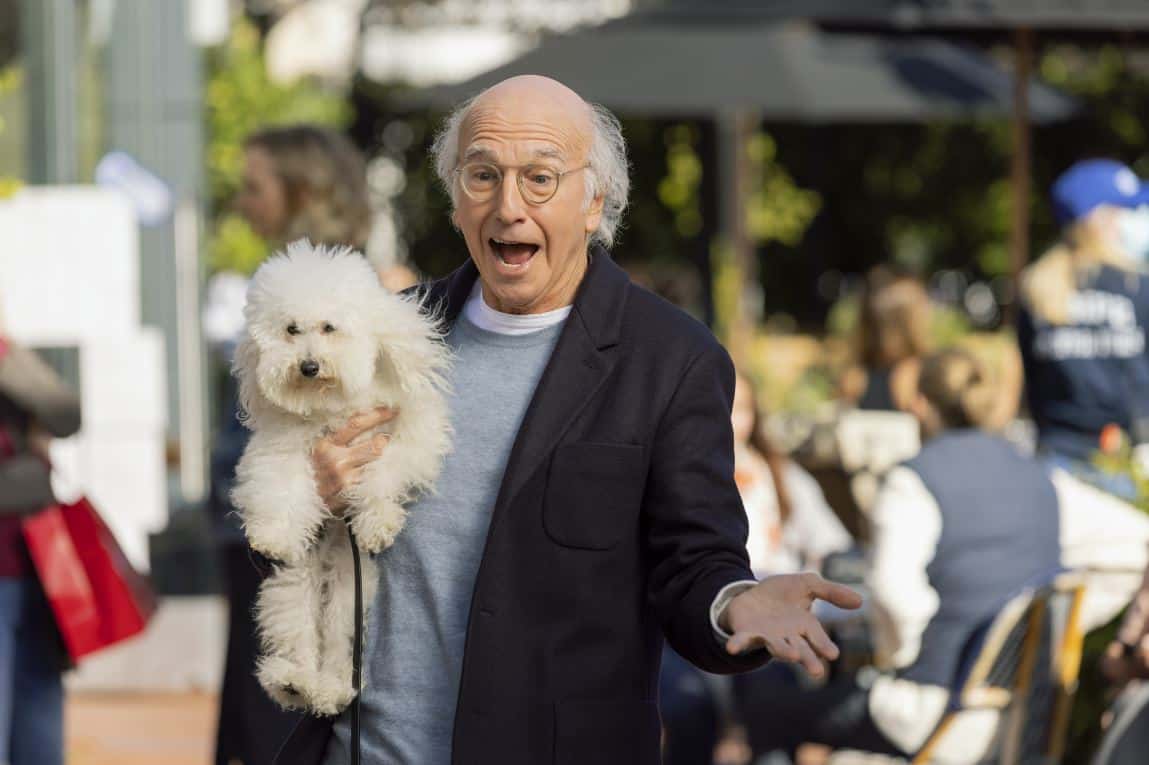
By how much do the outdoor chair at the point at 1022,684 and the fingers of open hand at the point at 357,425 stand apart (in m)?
2.42

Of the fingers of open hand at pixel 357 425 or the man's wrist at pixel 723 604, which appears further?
the fingers of open hand at pixel 357 425

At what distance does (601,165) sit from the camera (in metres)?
3.33

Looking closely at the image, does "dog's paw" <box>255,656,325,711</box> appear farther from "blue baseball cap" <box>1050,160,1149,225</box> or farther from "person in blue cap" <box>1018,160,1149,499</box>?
"blue baseball cap" <box>1050,160,1149,225</box>

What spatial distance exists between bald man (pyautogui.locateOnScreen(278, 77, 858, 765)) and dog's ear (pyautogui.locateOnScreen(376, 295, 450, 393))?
4cm

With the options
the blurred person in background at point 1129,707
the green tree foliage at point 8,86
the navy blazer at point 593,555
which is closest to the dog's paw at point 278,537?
the navy blazer at point 593,555

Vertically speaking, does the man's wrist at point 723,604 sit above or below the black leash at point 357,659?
above

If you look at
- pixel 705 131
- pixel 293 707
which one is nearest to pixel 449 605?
pixel 293 707

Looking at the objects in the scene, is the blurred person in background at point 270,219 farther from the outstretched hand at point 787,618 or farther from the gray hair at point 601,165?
the outstretched hand at point 787,618

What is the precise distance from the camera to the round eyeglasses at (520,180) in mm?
3209

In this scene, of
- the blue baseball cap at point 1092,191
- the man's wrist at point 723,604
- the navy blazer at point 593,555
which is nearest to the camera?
the man's wrist at point 723,604

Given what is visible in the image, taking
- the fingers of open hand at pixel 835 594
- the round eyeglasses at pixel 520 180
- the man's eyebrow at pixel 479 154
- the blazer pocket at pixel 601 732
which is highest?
the man's eyebrow at pixel 479 154

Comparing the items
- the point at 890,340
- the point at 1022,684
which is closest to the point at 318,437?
the point at 1022,684

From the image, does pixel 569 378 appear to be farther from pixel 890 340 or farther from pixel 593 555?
pixel 890 340

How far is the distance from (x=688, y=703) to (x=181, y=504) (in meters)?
5.26
